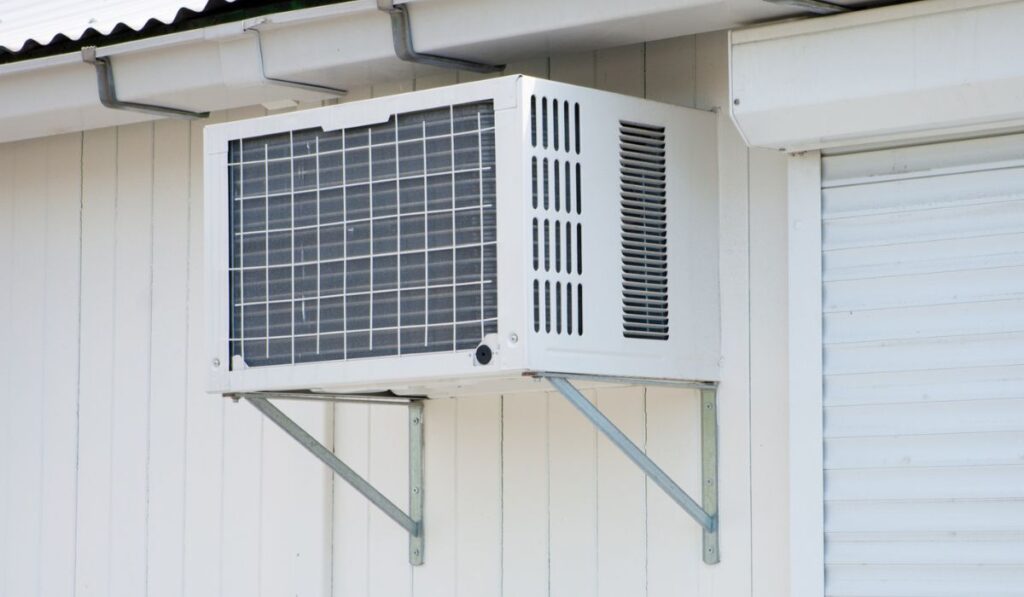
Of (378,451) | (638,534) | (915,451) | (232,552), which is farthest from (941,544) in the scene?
(232,552)

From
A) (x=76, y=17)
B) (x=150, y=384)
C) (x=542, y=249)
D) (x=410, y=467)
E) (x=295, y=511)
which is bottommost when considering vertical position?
(x=295, y=511)

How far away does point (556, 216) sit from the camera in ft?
13.8

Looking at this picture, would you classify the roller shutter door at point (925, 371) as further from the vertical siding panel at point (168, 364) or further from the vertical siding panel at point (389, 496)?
the vertical siding panel at point (168, 364)

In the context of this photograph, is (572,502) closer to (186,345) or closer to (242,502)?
(242,502)

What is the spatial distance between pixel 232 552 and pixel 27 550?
827 mm

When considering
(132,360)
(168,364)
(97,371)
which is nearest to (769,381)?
(168,364)

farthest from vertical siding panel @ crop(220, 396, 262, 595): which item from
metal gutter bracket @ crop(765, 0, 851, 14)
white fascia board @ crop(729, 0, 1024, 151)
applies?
metal gutter bracket @ crop(765, 0, 851, 14)

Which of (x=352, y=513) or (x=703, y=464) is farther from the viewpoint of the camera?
(x=352, y=513)

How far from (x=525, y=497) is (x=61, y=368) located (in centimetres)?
173

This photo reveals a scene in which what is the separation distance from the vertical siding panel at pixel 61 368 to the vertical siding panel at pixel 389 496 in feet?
3.67

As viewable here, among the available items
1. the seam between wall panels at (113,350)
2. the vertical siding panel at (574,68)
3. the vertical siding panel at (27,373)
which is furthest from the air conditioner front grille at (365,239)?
the vertical siding panel at (27,373)

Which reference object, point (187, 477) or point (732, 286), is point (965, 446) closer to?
point (732, 286)

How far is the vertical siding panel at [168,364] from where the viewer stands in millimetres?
5480

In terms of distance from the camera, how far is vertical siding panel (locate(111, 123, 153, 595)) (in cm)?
556
